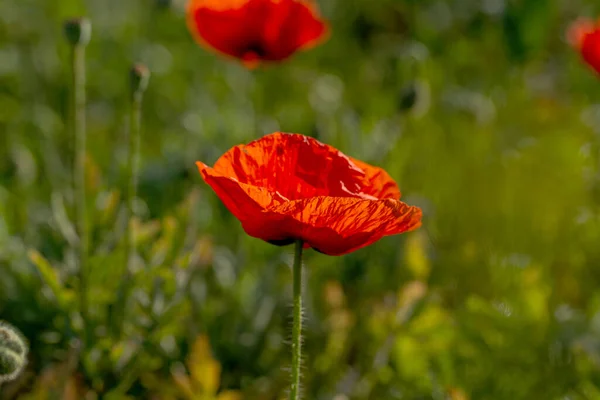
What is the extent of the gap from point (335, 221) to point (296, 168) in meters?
0.14

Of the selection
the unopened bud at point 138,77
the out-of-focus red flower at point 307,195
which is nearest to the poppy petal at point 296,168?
the out-of-focus red flower at point 307,195

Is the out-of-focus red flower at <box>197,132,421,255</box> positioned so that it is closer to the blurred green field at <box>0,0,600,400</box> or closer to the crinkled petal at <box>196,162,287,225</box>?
the crinkled petal at <box>196,162,287,225</box>

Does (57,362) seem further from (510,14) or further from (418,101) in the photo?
(510,14)

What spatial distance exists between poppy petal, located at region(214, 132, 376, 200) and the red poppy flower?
668mm

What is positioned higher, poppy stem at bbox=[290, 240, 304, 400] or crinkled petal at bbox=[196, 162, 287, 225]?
crinkled petal at bbox=[196, 162, 287, 225]

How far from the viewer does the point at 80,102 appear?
1.18 meters

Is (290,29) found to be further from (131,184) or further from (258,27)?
(131,184)

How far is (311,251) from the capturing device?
6.14 feet

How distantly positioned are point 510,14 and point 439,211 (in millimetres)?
606

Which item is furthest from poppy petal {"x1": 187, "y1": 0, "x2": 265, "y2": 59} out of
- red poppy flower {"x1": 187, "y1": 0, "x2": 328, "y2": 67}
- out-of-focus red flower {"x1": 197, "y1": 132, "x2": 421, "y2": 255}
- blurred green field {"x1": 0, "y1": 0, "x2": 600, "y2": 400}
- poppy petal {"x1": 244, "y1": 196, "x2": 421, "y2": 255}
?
poppy petal {"x1": 244, "y1": 196, "x2": 421, "y2": 255}

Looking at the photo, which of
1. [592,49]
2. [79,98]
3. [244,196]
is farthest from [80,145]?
[592,49]

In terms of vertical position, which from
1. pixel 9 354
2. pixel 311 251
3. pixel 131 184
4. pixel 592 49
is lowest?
pixel 311 251

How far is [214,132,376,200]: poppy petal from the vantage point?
0.92 m

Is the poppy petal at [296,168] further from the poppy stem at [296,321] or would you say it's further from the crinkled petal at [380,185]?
the poppy stem at [296,321]
